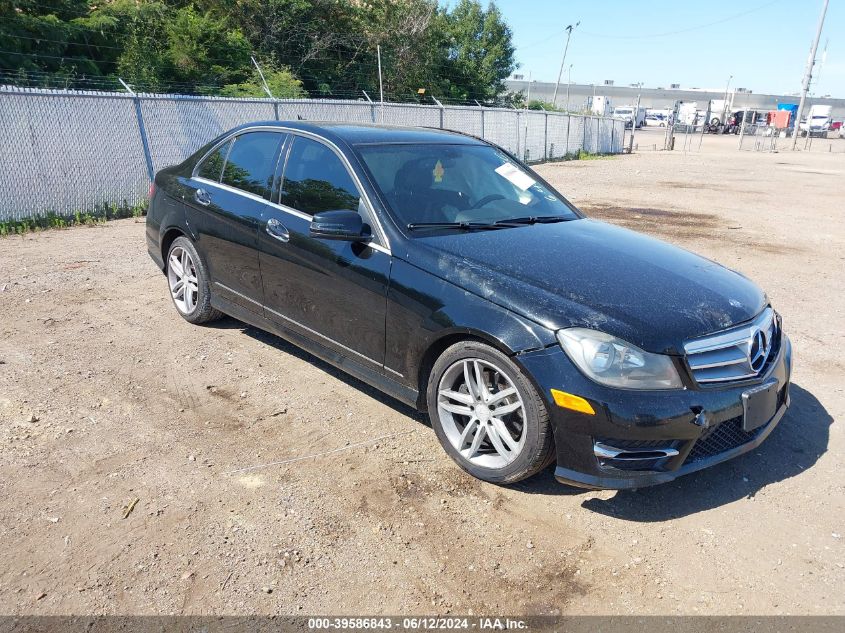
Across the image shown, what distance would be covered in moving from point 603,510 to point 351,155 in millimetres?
2478

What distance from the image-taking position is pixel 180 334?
5.53 m

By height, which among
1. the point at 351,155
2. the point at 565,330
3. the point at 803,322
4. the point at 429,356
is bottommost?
the point at 803,322

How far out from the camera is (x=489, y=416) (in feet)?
11.1

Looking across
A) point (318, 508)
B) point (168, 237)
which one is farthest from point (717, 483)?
point (168, 237)

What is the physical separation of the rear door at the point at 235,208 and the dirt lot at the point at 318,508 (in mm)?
583

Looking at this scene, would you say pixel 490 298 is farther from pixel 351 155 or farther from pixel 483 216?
pixel 351 155

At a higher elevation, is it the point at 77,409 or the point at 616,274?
the point at 616,274

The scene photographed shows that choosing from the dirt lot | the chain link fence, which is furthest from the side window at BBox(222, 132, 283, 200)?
the chain link fence

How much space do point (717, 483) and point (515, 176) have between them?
2380 mm

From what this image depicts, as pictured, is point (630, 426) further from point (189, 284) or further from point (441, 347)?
point (189, 284)

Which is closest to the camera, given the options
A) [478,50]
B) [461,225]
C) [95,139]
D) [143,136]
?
[461,225]

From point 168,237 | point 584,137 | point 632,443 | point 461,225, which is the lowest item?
point 584,137

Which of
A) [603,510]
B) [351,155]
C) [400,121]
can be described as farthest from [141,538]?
[400,121]

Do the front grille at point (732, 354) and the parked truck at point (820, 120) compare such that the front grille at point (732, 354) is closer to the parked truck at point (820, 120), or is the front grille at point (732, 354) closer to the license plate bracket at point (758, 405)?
the license plate bracket at point (758, 405)
